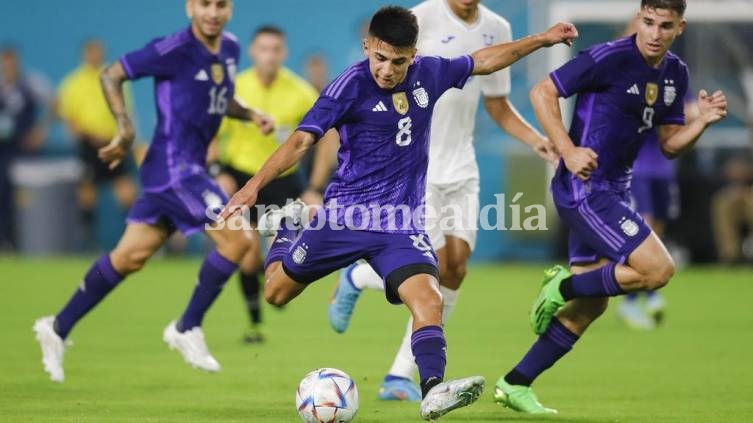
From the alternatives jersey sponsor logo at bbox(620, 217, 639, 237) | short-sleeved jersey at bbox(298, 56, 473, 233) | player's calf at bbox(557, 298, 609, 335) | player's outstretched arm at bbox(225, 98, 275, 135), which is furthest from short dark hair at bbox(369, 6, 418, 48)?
player's outstretched arm at bbox(225, 98, 275, 135)

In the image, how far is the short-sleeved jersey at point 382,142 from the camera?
7719mm

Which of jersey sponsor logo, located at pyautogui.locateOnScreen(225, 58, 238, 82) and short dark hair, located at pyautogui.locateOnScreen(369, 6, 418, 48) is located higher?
short dark hair, located at pyautogui.locateOnScreen(369, 6, 418, 48)

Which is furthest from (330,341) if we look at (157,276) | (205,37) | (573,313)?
(157,276)

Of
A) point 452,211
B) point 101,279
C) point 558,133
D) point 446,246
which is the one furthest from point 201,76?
point 558,133

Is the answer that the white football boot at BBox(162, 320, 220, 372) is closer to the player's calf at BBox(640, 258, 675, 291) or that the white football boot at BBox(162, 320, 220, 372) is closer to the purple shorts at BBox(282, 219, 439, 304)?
the purple shorts at BBox(282, 219, 439, 304)

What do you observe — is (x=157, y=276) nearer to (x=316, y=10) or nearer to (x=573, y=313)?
(x=316, y=10)

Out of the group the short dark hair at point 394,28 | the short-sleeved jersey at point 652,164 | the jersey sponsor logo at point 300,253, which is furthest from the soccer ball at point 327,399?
the short-sleeved jersey at point 652,164

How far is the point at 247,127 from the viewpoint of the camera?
13430mm

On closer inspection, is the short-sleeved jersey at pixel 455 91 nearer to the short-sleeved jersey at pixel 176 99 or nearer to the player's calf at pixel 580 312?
the player's calf at pixel 580 312

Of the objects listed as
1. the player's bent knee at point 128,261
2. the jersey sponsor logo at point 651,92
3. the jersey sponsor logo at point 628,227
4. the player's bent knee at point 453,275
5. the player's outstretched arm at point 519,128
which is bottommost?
the player's bent knee at point 128,261

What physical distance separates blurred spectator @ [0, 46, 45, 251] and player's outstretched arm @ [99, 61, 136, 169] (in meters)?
13.3

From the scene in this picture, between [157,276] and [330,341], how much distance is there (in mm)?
7764

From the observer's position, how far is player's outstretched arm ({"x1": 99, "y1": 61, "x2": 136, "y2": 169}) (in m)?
9.48

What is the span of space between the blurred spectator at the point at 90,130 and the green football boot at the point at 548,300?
47.3 ft
